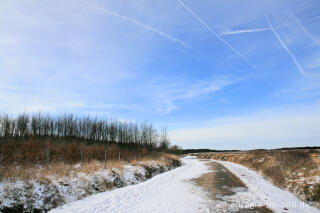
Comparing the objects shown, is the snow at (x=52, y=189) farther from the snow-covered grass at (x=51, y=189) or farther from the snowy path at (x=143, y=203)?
the snowy path at (x=143, y=203)

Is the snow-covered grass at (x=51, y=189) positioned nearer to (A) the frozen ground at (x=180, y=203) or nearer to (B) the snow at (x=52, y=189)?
(B) the snow at (x=52, y=189)

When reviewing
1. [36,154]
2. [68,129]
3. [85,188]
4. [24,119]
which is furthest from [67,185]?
[68,129]

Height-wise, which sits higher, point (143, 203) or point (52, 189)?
point (52, 189)

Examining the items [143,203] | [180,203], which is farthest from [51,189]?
[180,203]

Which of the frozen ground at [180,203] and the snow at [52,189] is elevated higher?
A: the snow at [52,189]

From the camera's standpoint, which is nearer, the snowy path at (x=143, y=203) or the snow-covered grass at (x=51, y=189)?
the snow-covered grass at (x=51, y=189)

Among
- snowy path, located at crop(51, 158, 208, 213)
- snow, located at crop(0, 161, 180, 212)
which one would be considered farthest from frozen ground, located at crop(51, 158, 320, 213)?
snow, located at crop(0, 161, 180, 212)

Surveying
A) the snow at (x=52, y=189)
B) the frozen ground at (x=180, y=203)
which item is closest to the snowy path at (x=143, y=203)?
the frozen ground at (x=180, y=203)

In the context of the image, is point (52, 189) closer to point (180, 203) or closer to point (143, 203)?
point (143, 203)

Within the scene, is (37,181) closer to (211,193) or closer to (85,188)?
(85,188)

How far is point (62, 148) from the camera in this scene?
79.5 ft

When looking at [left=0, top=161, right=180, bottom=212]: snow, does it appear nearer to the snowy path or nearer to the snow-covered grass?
the snow-covered grass

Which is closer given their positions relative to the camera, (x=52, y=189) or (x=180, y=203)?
(x=180, y=203)

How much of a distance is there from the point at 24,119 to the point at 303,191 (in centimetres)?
5989
